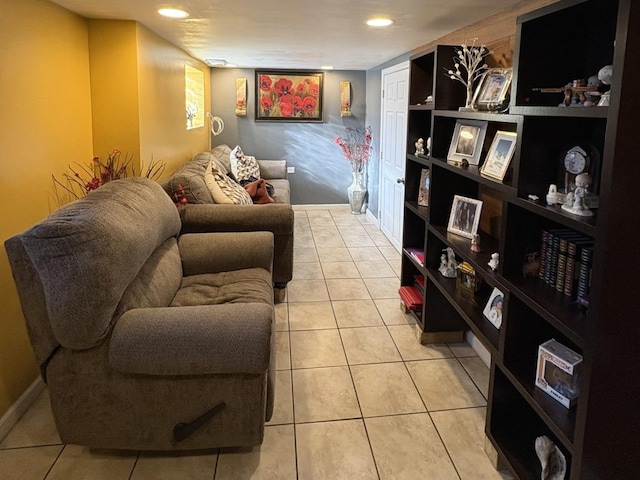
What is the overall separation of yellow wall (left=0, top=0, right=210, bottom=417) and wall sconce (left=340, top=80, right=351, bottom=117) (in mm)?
3305

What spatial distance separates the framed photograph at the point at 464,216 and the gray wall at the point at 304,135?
13.0ft

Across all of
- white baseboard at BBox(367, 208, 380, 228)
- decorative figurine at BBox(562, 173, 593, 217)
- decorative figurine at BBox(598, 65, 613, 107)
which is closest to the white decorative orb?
decorative figurine at BBox(598, 65, 613, 107)

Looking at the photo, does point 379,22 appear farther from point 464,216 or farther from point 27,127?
point 27,127

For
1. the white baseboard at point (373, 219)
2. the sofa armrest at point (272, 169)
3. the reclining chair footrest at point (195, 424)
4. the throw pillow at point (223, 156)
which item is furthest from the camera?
the sofa armrest at point (272, 169)

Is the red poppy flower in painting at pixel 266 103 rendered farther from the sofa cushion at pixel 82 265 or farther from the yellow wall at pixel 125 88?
the sofa cushion at pixel 82 265

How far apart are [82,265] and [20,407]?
3.48 ft

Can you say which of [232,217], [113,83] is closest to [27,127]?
[113,83]

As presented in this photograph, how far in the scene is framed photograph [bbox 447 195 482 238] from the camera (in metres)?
2.63

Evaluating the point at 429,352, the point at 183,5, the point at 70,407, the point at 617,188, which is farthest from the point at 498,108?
the point at 70,407

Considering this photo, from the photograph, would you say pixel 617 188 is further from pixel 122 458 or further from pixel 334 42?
pixel 334 42

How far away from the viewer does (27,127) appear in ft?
7.77

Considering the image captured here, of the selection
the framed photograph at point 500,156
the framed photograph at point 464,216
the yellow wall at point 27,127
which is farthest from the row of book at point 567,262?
the yellow wall at point 27,127

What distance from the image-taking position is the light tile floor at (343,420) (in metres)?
2.01

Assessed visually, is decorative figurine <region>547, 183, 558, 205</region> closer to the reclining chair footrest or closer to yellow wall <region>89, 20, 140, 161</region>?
the reclining chair footrest
